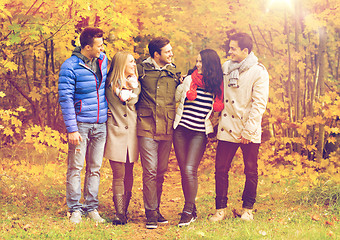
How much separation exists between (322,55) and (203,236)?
15.7 feet

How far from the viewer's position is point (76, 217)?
14.4 feet

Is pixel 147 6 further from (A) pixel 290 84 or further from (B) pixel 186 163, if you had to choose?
(B) pixel 186 163

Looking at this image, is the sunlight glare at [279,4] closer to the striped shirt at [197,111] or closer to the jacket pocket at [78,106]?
the striped shirt at [197,111]

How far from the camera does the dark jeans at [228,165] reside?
4.49 meters

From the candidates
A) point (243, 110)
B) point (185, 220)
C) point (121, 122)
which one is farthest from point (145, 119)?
point (185, 220)

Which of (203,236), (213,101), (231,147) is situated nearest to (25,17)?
(213,101)

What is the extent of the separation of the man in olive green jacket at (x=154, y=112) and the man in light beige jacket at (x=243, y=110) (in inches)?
25.6

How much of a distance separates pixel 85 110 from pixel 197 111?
127 centimetres

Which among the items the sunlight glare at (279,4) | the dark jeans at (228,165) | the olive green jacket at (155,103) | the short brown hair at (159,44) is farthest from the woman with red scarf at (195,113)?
the sunlight glare at (279,4)

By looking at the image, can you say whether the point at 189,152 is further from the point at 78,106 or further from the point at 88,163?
the point at 78,106

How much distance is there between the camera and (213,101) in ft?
14.9

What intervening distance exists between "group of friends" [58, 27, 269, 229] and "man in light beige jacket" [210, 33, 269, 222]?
11 millimetres

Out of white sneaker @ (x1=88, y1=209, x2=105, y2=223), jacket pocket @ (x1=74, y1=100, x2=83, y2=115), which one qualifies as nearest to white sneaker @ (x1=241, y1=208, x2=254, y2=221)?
white sneaker @ (x1=88, y1=209, x2=105, y2=223)

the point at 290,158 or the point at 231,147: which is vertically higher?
the point at 231,147
